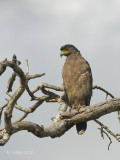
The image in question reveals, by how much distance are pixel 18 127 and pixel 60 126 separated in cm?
117

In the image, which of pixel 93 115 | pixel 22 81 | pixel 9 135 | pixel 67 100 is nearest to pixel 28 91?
pixel 67 100

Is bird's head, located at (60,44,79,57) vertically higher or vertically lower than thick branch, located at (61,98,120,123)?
higher

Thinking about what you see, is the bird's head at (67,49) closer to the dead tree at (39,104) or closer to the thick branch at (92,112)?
the dead tree at (39,104)

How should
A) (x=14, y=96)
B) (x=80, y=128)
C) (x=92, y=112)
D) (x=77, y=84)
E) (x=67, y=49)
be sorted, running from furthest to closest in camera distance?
1. (x=67, y=49)
2. (x=77, y=84)
3. (x=80, y=128)
4. (x=92, y=112)
5. (x=14, y=96)

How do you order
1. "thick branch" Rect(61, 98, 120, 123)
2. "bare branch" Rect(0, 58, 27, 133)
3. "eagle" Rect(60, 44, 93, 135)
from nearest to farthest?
1. "bare branch" Rect(0, 58, 27, 133)
2. "thick branch" Rect(61, 98, 120, 123)
3. "eagle" Rect(60, 44, 93, 135)

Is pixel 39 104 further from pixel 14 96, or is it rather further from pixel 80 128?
pixel 14 96

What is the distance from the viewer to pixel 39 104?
656cm

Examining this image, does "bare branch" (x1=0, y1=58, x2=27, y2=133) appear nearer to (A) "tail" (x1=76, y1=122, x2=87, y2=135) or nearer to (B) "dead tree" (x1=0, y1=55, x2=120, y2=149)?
(B) "dead tree" (x1=0, y1=55, x2=120, y2=149)

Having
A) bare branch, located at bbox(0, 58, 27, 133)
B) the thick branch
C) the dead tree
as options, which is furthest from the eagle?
bare branch, located at bbox(0, 58, 27, 133)

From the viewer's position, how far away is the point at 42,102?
21.8ft

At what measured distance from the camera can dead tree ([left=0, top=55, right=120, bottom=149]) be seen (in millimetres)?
3773

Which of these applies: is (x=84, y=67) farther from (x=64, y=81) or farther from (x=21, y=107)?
(x=21, y=107)

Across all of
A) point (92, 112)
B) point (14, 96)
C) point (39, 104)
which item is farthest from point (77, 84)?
point (14, 96)

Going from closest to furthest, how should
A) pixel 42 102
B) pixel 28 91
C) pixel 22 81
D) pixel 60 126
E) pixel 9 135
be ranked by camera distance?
1. pixel 9 135
2. pixel 22 81
3. pixel 60 126
4. pixel 28 91
5. pixel 42 102
